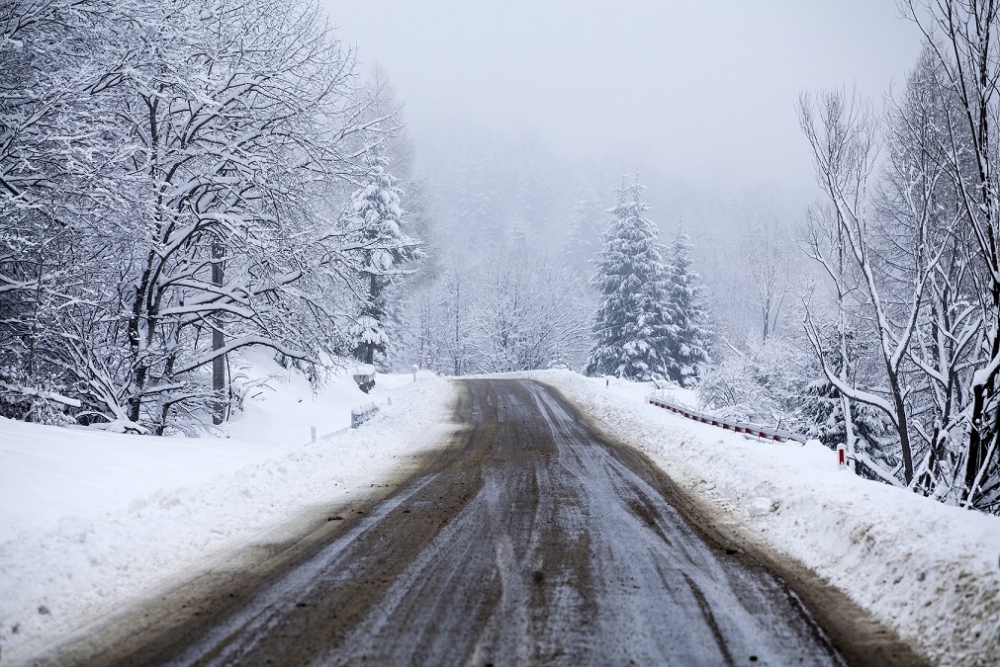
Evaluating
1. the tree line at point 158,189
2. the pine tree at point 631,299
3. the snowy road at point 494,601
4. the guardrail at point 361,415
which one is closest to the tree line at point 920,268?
the snowy road at point 494,601

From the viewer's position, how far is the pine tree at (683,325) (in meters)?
39.9

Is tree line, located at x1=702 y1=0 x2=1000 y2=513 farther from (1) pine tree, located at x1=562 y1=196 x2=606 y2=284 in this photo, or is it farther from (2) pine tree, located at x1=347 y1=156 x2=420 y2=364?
(1) pine tree, located at x1=562 y1=196 x2=606 y2=284

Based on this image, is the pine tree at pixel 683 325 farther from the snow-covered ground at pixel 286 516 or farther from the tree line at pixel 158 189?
the tree line at pixel 158 189

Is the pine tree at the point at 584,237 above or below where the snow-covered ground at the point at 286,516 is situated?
above

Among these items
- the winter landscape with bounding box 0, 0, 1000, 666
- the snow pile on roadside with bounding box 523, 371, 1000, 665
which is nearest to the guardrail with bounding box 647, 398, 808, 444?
the winter landscape with bounding box 0, 0, 1000, 666

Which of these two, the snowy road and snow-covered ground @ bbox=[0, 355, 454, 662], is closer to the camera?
the snowy road

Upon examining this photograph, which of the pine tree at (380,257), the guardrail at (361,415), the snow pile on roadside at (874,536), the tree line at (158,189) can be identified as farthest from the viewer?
the pine tree at (380,257)

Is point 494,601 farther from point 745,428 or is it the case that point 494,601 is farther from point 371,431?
point 371,431

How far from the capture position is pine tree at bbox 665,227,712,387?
39875 millimetres

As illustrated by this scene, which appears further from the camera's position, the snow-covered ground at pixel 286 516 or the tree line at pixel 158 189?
the tree line at pixel 158 189

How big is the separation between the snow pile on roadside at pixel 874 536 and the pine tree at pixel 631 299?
2735 cm

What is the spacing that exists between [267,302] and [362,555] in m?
9.25

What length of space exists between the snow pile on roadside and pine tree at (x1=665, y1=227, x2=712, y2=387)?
2892 cm

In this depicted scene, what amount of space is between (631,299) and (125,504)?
3515 centimetres
